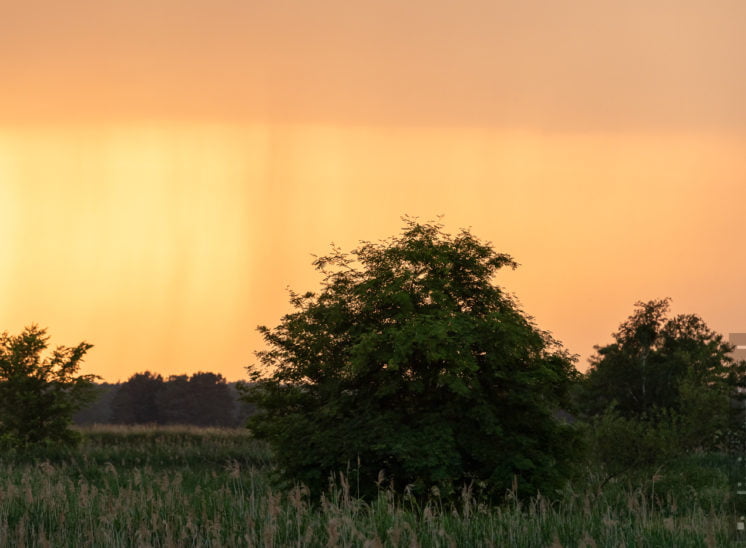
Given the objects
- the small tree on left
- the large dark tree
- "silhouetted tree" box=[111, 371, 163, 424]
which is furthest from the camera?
"silhouetted tree" box=[111, 371, 163, 424]

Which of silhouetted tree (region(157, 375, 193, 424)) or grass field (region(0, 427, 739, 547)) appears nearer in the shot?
grass field (region(0, 427, 739, 547))

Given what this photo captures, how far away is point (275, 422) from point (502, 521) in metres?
10.5

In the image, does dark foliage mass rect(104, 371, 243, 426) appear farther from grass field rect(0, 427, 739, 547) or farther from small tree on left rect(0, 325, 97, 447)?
grass field rect(0, 427, 739, 547)

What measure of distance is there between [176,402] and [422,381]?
76988 mm

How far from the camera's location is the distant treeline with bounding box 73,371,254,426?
90.2 metres

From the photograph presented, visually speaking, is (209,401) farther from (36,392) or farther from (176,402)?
(36,392)

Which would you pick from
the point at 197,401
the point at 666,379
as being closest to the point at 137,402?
the point at 197,401

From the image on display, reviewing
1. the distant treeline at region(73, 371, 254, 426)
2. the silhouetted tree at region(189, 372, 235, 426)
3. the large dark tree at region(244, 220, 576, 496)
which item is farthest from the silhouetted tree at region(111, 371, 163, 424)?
the large dark tree at region(244, 220, 576, 496)

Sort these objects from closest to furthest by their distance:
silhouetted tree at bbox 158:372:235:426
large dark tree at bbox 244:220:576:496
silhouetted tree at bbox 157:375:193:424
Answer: large dark tree at bbox 244:220:576:496
silhouetted tree at bbox 157:375:193:424
silhouetted tree at bbox 158:372:235:426

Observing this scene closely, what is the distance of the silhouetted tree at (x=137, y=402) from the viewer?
89.7 metres

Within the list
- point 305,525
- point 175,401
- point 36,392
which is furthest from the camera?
point 175,401

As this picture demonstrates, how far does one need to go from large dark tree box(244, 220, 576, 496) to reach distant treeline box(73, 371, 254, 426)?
6766 centimetres

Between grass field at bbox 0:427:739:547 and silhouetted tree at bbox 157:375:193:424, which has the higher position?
silhouetted tree at bbox 157:375:193:424

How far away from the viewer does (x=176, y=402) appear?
94.3m
